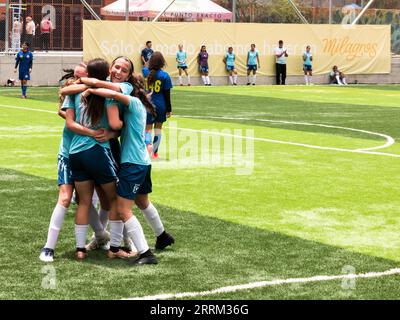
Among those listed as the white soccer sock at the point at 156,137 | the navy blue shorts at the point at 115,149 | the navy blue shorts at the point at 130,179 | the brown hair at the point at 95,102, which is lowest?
the white soccer sock at the point at 156,137

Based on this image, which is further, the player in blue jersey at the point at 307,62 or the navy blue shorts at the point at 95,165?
the player in blue jersey at the point at 307,62

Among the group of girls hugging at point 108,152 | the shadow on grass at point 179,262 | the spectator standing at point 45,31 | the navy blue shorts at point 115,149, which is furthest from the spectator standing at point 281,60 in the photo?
the navy blue shorts at point 115,149

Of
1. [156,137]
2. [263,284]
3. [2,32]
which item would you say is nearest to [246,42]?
[2,32]

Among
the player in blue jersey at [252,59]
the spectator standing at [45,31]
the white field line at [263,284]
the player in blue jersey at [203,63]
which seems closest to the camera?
the white field line at [263,284]

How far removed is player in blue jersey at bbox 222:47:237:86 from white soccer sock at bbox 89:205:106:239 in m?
35.1

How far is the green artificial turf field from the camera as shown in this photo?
813 centimetres

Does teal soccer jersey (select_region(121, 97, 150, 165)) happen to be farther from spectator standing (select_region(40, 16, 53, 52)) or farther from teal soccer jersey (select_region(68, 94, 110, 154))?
spectator standing (select_region(40, 16, 53, 52))

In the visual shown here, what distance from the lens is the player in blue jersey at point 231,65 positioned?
145ft

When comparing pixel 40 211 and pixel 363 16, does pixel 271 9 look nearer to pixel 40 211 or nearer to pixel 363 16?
pixel 363 16

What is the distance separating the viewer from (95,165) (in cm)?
856

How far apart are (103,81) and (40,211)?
3.34 metres

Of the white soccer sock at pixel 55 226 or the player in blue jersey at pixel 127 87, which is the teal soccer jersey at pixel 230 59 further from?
the white soccer sock at pixel 55 226

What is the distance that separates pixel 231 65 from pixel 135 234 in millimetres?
36033

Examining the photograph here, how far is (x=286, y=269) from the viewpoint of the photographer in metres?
8.64
